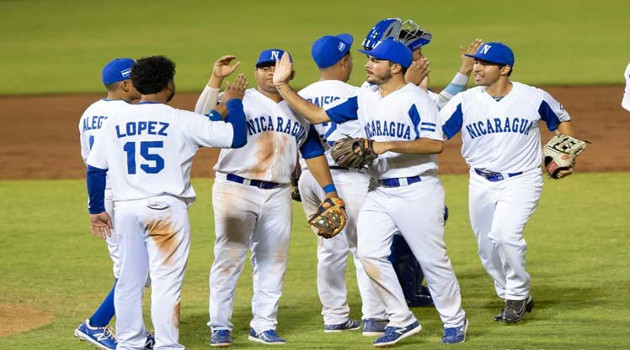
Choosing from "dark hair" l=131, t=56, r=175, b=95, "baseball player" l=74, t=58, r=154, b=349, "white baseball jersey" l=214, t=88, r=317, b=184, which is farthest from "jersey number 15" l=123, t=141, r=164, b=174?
"white baseball jersey" l=214, t=88, r=317, b=184

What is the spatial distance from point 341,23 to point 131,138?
23017 mm

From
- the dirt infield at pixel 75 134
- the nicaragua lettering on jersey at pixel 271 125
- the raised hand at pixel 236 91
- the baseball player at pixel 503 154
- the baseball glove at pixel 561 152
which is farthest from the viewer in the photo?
the dirt infield at pixel 75 134

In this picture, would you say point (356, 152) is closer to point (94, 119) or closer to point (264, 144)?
point (264, 144)

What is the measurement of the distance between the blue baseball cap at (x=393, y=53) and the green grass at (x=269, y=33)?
13.9 meters

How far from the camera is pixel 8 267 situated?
33.8ft

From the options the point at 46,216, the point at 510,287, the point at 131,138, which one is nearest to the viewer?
the point at 131,138

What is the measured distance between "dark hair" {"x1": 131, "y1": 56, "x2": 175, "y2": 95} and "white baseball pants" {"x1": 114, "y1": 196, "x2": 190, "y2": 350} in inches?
24.4

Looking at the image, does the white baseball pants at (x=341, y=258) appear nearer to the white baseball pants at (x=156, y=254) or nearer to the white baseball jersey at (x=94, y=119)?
the white baseball jersey at (x=94, y=119)

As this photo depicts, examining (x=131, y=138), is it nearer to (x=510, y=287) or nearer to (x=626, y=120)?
(x=510, y=287)

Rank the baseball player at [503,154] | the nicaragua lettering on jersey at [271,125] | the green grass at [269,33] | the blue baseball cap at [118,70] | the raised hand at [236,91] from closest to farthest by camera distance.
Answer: the raised hand at [236,91], the nicaragua lettering on jersey at [271,125], the blue baseball cap at [118,70], the baseball player at [503,154], the green grass at [269,33]

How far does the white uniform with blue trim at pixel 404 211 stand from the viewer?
748 centimetres

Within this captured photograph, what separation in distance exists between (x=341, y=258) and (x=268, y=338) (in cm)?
80

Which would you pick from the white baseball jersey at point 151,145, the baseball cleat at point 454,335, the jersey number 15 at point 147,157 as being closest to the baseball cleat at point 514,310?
the baseball cleat at point 454,335

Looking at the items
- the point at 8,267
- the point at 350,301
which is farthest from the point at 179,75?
the point at 350,301
